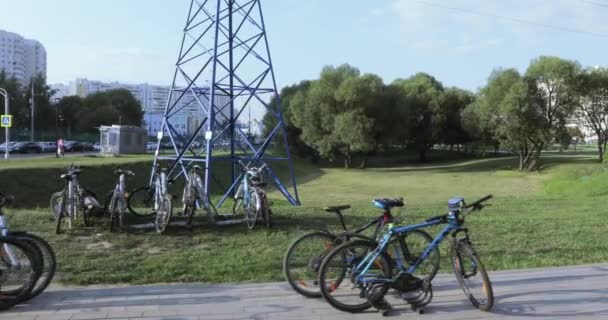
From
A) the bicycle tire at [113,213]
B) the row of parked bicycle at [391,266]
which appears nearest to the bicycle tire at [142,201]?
the bicycle tire at [113,213]

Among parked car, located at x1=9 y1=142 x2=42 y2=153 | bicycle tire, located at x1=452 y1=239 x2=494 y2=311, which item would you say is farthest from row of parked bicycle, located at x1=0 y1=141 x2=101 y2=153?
bicycle tire, located at x1=452 y1=239 x2=494 y2=311

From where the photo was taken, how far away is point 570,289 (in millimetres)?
5477

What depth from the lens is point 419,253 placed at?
198 inches

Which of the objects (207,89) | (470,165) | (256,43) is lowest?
(470,165)

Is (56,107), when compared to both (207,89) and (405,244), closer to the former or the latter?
(207,89)

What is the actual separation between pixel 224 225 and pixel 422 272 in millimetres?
4256

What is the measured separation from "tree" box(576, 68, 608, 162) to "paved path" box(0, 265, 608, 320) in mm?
49985

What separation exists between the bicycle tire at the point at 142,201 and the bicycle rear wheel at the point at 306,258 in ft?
15.8

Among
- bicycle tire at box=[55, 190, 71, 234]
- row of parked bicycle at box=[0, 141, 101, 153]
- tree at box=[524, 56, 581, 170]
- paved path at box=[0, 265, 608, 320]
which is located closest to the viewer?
paved path at box=[0, 265, 608, 320]

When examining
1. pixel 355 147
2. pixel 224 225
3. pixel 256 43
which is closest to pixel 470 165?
pixel 355 147

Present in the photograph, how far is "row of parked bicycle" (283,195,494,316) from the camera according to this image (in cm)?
477

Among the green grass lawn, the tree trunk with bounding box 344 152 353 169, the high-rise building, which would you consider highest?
the high-rise building

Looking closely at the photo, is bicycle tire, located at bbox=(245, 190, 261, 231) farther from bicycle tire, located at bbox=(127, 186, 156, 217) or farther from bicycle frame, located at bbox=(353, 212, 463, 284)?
bicycle frame, located at bbox=(353, 212, 463, 284)

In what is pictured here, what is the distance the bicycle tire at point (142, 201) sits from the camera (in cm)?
952
